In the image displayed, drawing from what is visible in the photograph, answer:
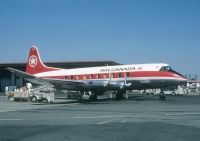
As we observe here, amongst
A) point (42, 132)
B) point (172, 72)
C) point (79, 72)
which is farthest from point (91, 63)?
point (42, 132)

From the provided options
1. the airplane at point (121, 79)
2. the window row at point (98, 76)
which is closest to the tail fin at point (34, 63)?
the window row at point (98, 76)

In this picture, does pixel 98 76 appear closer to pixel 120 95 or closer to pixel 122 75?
pixel 122 75

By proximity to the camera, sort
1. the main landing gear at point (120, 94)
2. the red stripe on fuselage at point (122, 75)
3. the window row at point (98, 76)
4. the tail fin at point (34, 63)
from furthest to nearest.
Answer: the tail fin at point (34, 63) < the main landing gear at point (120, 94) < the window row at point (98, 76) < the red stripe on fuselage at point (122, 75)

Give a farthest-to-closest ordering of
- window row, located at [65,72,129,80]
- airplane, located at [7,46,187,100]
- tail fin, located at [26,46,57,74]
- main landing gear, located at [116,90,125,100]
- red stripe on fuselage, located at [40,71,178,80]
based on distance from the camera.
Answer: tail fin, located at [26,46,57,74]
main landing gear, located at [116,90,125,100]
window row, located at [65,72,129,80]
red stripe on fuselage, located at [40,71,178,80]
airplane, located at [7,46,187,100]

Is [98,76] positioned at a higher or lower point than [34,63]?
lower

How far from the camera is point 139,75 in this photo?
3978 cm

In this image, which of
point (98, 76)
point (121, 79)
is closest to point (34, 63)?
point (98, 76)

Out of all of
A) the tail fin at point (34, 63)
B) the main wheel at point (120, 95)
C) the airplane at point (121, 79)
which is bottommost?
the main wheel at point (120, 95)

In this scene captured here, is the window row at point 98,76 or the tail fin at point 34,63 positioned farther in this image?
the tail fin at point 34,63

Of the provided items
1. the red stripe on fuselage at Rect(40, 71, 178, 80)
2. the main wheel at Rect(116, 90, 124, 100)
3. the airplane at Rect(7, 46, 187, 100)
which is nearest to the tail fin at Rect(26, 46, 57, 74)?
the red stripe on fuselage at Rect(40, 71, 178, 80)

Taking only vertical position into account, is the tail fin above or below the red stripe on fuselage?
above

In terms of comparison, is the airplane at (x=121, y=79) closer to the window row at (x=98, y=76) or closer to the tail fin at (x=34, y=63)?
the window row at (x=98, y=76)

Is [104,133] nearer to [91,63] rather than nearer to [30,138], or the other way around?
[30,138]

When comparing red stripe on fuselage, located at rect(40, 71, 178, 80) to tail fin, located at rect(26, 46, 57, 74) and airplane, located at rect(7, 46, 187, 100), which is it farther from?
tail fin, located at rect(26, 46, 57, 74)
